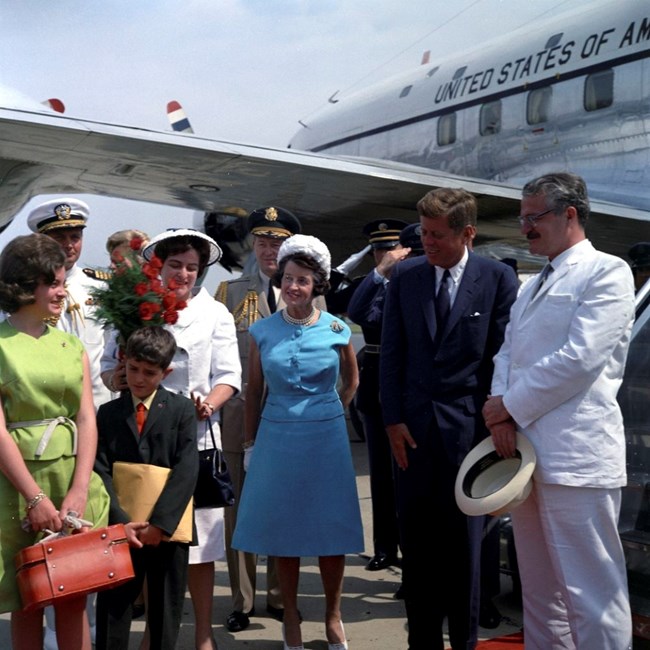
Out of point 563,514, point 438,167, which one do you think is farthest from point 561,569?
point 438,167

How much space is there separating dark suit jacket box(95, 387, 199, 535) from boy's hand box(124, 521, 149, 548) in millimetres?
39

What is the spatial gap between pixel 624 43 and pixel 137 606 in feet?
22.1


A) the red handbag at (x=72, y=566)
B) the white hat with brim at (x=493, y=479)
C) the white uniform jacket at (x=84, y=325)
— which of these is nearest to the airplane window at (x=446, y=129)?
the white uniform jacket at (x=84, y=325)

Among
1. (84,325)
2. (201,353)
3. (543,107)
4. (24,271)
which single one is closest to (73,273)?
(84,325)

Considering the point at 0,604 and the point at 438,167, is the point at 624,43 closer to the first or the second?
the point at 438,167

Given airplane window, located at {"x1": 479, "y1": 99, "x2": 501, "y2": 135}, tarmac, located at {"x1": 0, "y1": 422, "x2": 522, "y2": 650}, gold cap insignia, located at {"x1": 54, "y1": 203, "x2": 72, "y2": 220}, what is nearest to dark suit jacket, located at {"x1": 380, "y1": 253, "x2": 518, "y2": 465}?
tarmac, located at {"x1": 0, "y1": 422, "x2": 522, "y2": 650}

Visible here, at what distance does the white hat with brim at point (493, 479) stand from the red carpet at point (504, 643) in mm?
873

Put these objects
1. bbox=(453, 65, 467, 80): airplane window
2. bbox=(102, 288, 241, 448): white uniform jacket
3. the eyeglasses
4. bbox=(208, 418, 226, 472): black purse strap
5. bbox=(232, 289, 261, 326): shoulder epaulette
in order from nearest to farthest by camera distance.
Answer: the eyeglasses < bbox=(208, 418, 226, 472): black purse strap < bbox=(102, 288, 241, 448): white uniform jacket < bbox=(232, 289, 261, 326): shoulder epaulette < bbox=(453, 65, 467, 80): airplane window

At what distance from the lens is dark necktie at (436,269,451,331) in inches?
155

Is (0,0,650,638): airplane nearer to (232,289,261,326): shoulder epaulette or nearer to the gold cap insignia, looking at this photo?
the gold cap insignia

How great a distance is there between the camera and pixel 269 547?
4199 mm

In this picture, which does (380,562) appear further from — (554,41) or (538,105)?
(554,41)

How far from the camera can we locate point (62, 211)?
180 inches

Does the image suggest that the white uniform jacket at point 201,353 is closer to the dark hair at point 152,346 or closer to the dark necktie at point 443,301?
the dark hair at point 152,346
